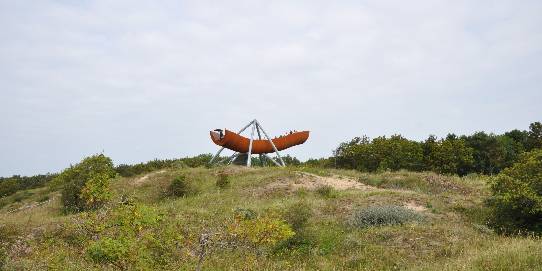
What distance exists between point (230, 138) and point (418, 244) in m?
22.3

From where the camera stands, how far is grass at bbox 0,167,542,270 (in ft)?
33.0

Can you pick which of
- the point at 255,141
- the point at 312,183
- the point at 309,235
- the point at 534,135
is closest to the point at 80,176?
the point at 312,183

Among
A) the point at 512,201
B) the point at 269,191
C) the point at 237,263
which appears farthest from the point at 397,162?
the point at 237,263

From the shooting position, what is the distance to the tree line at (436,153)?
144 ft

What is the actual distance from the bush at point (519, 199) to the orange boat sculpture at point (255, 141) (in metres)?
19.9

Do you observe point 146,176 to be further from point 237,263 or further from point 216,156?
point 237,263

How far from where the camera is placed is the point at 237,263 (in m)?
12.0

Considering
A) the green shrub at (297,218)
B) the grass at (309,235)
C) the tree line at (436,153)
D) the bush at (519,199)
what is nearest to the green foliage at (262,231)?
the grass at (309,235)

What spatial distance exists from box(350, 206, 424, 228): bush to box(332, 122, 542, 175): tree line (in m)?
25.0

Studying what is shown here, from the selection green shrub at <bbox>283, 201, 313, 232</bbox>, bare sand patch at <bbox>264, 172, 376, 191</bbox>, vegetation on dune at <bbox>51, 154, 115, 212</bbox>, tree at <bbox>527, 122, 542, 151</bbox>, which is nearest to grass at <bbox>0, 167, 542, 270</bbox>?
green shrub at <bbox>283, 201, 313, 232</bbox>

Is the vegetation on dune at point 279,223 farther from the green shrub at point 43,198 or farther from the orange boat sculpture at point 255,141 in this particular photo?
the orange boat sculpture at point 255,141

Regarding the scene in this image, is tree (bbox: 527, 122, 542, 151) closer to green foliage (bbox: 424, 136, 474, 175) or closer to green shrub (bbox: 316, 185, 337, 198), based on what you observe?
green foliage (bbox: 424, 136, 474, 175)

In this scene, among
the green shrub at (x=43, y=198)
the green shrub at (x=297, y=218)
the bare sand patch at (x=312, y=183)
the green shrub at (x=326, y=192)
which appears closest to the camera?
the green shrub at (x=297, y=218)

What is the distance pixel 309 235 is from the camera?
14.8 meters
